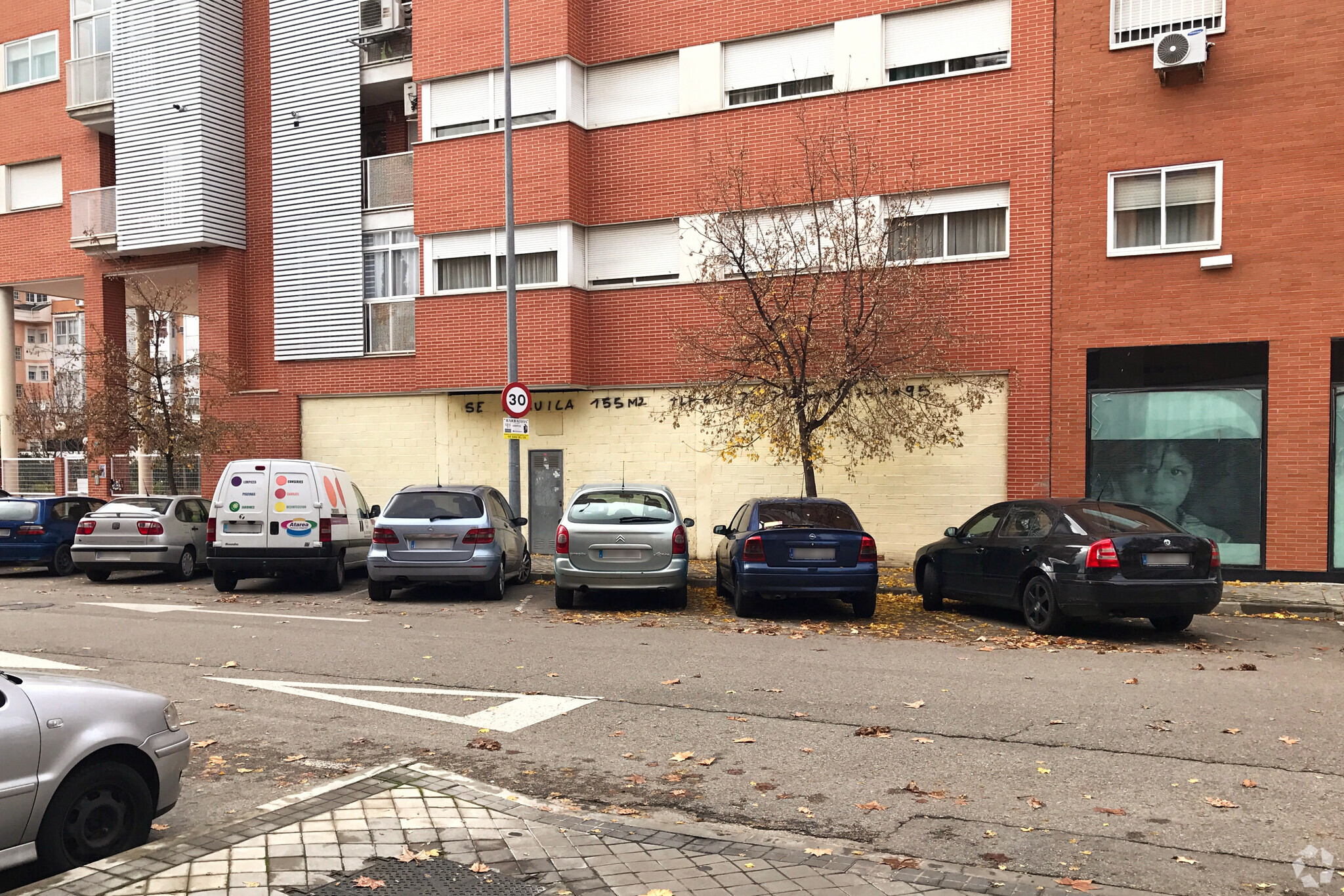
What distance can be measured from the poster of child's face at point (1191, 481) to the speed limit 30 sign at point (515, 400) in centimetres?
916

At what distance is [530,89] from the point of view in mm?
21188

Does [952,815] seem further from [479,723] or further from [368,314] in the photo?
[368,314]

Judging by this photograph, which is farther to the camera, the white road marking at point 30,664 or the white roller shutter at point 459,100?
the white roller shutter at point 459,100

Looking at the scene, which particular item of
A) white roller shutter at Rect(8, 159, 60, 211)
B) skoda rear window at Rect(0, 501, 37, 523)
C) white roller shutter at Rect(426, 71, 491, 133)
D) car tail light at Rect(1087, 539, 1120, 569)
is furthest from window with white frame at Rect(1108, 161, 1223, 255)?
white roller shutter at Rect(8, 159, 60, 211)

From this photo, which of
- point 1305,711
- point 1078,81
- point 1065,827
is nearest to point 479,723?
point 1065,827

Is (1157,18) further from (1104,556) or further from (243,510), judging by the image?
(243,510)

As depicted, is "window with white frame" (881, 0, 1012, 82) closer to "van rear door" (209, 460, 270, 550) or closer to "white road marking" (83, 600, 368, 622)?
"van rear door" (209, 460, 270, 550)

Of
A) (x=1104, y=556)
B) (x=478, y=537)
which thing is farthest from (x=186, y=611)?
(x=1104, y=556)

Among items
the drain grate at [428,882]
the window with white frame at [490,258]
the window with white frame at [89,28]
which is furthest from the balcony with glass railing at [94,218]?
the drain grate at [428,882]

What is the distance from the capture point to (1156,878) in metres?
4.61

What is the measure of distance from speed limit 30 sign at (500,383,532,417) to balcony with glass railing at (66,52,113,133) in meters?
15.0

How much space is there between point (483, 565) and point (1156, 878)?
10.9 meters

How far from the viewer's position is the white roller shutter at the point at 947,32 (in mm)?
18219

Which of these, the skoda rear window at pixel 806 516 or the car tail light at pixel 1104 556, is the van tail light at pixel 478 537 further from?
the car tail light at pixel 1104 556
